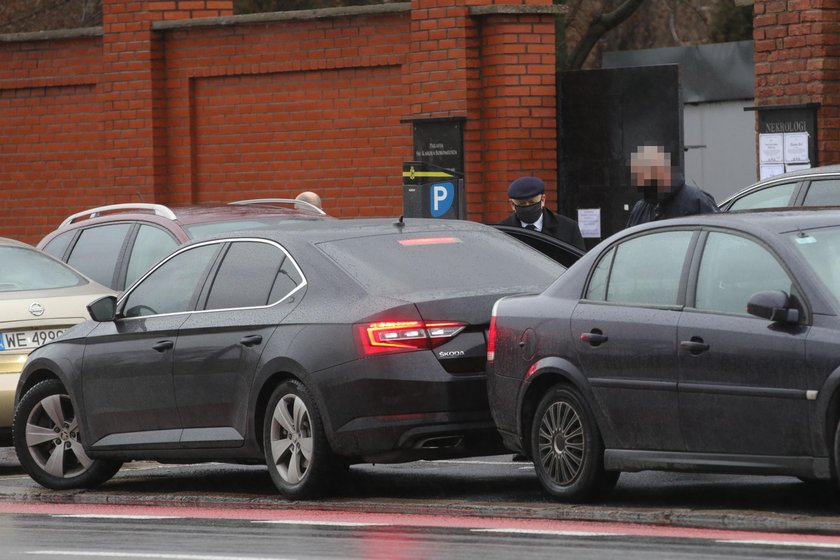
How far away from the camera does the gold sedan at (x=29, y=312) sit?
42.8ft

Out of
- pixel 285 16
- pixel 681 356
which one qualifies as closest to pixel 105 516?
pixel 681 356

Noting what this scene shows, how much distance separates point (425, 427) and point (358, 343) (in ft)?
1.83

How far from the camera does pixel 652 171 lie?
11.9m

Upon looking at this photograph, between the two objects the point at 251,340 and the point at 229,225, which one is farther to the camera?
the point at 229,225

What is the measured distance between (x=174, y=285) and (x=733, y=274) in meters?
3.87

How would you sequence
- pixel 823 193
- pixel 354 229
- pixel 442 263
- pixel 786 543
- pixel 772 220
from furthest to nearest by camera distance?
1. pixel 823 193
2. pixel 354 229
3. pixel 442 263
4. pixel 772 220
5. pixel 786 543

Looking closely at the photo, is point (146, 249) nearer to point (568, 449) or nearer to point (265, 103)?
point (568, 449)

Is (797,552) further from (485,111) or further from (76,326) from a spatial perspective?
(485,111)

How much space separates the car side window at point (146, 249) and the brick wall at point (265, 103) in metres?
4.43

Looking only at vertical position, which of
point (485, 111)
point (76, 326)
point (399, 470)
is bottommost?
point (399, 470)

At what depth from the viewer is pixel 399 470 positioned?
40.5 feet

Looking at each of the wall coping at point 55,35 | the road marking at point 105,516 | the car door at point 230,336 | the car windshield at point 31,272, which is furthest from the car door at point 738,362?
the wall coping at point 55,35

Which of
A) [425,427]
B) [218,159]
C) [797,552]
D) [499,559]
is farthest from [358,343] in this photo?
[218,159]

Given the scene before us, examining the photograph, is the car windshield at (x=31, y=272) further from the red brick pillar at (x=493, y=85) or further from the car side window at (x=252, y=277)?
the red brick pillar at (x=493, y=85)
